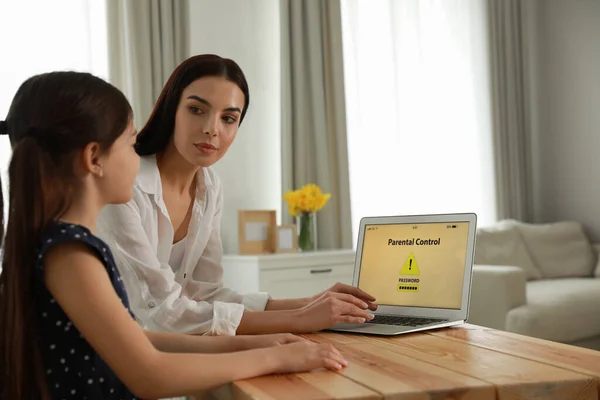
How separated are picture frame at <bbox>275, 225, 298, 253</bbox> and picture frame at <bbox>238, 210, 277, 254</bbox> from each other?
1.3 inches

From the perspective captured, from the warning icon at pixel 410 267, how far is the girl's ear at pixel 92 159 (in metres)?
0.86

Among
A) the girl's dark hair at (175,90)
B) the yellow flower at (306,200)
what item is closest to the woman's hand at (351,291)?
the girl's dark hair at (175,90)

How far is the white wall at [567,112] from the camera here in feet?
18.5

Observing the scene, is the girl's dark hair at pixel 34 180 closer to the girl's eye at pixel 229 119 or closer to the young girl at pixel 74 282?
the young girl at pixel 74 282

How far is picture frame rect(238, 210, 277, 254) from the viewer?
424 centimetres

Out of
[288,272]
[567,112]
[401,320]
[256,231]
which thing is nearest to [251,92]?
[256,231]

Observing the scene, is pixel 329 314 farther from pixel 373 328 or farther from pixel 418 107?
pixel 418 107

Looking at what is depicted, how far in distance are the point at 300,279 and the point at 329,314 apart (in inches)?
95.9

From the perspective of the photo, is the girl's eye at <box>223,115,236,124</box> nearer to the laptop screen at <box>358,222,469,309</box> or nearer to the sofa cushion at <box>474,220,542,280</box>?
the laptop screen at <box>358,222,469,309</box>

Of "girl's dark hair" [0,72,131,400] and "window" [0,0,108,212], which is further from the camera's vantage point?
"window" [0,0,108,212]

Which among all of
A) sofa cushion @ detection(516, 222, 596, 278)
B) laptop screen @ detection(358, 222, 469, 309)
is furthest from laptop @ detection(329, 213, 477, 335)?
sofa cushion @ detection(516, 222, 596, 278)

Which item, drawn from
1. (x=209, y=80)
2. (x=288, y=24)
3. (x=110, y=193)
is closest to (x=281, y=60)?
(x=288, y=24)

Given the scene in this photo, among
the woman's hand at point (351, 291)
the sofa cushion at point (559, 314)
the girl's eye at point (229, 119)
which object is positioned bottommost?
the sofa cushion at point (559, 314)

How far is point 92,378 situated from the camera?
1217mm
